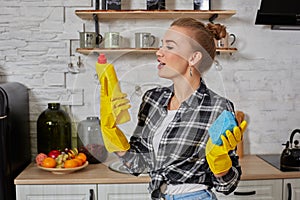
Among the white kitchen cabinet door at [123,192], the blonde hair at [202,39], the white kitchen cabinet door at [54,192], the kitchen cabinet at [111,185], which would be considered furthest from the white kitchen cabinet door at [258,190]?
the blonde hair at [202,39]

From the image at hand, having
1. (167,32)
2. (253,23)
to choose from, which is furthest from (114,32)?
(167,32)

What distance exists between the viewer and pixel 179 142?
1.47m

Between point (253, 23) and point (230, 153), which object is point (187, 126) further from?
point (253, 23)

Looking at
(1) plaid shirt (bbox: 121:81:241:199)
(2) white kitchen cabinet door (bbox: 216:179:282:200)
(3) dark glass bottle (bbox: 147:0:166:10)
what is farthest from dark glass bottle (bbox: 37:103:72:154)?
(1) plaid shirt (bbox: 121:81:241:199)

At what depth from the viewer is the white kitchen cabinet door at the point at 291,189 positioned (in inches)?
94.6

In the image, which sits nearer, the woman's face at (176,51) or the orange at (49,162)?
the woman's face at (176,51)

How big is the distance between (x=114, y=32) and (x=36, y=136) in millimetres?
749

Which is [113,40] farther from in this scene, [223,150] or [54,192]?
[223,150]

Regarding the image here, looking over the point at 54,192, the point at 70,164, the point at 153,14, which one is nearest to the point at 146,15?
the point at 153,14

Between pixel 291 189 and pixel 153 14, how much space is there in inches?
45.4

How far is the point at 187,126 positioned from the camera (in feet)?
4.86

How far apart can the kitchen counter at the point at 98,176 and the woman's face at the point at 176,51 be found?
99 centimetres

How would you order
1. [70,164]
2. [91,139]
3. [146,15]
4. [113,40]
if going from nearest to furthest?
[91,139] → [70,164] → [113,40] → [146,15]

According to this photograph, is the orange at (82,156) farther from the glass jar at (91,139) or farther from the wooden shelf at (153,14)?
the wooden shelf at (153,14)
